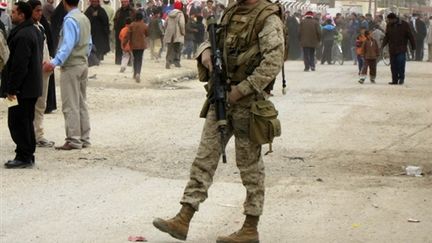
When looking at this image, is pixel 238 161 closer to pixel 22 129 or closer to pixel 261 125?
pixel 261 125

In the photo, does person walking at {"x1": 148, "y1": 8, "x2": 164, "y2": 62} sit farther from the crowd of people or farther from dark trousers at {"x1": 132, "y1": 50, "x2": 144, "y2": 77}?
dark trousers at {"x1": 132, "y1": 50, "x2": 144, "y2": 77}

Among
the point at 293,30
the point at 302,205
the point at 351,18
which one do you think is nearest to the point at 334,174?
the point at 302,205

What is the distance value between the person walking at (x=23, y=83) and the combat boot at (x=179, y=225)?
408 centimetres

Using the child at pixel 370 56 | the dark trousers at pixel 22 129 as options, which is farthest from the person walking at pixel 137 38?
the dark trousers at pixel 22 129

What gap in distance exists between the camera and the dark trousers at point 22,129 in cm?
1121

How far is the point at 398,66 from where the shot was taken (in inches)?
1069

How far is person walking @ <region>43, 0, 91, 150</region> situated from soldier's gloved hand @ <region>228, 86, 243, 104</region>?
5.28 metres

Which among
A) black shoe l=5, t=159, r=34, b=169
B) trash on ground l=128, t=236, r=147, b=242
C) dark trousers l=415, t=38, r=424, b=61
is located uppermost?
trash on ground l=128, t=236, r=147, b=242

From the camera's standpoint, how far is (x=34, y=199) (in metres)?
9.48

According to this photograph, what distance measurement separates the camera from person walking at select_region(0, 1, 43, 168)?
11.2 meters

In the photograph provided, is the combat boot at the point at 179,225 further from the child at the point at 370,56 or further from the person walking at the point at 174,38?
the person walking at the point at 174,38

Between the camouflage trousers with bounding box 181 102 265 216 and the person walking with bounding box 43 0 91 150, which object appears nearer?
the camouflage trousers with bounding box 181 102 265 216

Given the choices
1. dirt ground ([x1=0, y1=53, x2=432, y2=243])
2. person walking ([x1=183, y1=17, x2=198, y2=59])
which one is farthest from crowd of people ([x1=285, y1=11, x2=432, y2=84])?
dirt ground ([x1=0, y1=53, x2=432, y2=243])

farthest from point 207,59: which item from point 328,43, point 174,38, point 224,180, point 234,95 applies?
point 328,43
